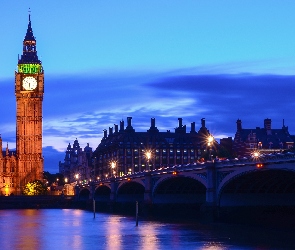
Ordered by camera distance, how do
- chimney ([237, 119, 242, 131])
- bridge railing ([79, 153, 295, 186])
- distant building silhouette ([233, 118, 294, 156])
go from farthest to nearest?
chimney ([237, 119, 242, 131]), distant building silhouette ([233, 118, 294, 156]), bridge railing ([79, 153, 295, 186])

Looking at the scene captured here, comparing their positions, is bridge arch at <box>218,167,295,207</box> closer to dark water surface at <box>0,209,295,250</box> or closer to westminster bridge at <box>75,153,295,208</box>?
westminster bridge at <box>75,153,295,208</box>

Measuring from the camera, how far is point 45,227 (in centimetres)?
9106

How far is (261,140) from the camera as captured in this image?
18900cm

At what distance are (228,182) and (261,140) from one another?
99.8m

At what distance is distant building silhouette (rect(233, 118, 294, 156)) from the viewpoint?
18612cm

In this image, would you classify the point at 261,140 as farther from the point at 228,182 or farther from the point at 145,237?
the point at 145,237

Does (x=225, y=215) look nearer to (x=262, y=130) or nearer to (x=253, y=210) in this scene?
(x=253, y=210)

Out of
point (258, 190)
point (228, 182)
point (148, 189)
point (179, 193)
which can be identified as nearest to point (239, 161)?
point (228, 182)

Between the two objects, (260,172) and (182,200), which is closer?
(260,172)

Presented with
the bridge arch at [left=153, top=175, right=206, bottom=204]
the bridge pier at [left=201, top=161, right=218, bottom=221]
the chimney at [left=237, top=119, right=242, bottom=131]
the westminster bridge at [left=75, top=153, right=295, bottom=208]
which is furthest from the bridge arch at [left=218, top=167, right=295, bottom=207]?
the chimney at [left=237, top=119, right=242, bottom=131]

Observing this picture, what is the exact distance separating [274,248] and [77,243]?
58.0 ft

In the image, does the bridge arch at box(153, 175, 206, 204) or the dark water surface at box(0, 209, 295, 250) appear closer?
the dark water surface at box(0, 209, 295, 250)

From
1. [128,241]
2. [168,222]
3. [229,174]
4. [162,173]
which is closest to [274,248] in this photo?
[128,241]

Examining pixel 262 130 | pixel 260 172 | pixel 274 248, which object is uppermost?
pixel 262 130
